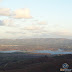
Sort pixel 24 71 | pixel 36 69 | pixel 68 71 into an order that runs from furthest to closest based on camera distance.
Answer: pixel 36 69
pixel 24 71
pixel 68 71

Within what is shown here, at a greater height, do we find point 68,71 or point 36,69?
point 68,71

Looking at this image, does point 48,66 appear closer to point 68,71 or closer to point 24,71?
point 24,71

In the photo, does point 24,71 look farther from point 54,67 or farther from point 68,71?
point 68,71

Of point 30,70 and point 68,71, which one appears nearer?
point 68,71

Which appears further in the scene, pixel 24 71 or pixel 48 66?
pixel 48 66

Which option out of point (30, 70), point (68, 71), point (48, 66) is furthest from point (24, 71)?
point (68, 71)

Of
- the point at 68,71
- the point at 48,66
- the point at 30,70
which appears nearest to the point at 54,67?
the point at 48,66

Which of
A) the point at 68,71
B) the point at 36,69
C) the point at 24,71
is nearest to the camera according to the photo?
the point at 68,71

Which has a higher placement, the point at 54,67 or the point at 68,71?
the point at 68,71
